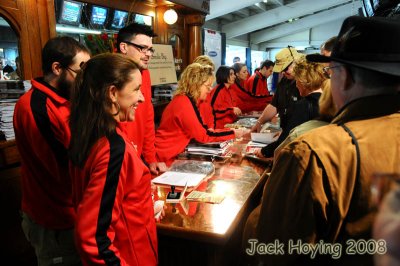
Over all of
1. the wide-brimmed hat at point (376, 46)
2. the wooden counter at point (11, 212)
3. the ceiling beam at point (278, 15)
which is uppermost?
the ceiling beam at point (278, 15)

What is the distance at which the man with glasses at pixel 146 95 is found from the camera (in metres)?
2.40

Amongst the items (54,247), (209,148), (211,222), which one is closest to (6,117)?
(54,247)

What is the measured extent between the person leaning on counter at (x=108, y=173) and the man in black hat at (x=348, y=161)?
559 mm

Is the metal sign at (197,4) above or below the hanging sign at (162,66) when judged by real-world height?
above

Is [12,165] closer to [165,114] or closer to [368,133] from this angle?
[165,114]

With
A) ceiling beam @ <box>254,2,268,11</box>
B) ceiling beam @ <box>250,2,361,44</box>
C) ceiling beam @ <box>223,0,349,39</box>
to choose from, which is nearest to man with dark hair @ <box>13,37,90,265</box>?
ceiling beam @ <box>254,2,268,11</box>

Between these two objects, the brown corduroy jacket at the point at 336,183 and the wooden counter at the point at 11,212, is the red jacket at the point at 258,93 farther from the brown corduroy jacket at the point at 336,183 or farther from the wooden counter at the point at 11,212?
the brown corduroy jacket at the point at 336,183

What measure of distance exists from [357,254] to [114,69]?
1.08m

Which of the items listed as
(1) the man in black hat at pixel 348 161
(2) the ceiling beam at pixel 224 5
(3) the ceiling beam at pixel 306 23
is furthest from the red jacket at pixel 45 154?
(3) the ceiling beam at pixel 306 23

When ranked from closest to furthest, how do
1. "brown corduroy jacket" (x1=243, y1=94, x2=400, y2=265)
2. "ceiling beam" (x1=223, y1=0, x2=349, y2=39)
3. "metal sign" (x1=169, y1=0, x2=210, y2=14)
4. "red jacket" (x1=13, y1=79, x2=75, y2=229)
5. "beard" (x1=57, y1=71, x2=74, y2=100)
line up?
1. "brown corduroy jacket" (x1=243, y1=94, x2=400, y2=265)
2. "red jacket" (x1=13, y1=79, x2=75, y2=229)
3. "beard" (x1=57, y1=71, x2=74, y2=100)
4. "metal sign" (x1=169, y1=0, x2=210, y2=14)
5. "ceiling beam" (x1=223, y1=0, x2=349, y2=39)

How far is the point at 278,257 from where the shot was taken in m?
1.03

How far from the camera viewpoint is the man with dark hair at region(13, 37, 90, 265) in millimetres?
1426

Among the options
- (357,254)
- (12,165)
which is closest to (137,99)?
(357,254)

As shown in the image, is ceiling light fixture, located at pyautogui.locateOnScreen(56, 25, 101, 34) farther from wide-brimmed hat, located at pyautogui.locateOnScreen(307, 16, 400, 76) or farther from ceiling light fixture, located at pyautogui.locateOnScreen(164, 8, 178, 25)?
wide-brimmed hat, located at pyautogui.locateOnScreen(307, 16, 400, 76)
